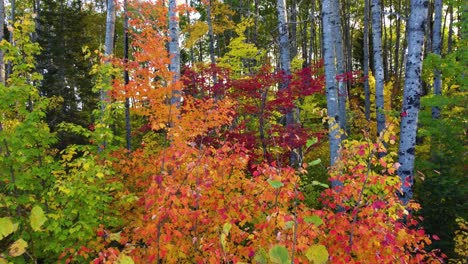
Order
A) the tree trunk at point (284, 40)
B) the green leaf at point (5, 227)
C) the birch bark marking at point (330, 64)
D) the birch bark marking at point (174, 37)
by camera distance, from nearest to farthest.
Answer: the green leaf at point (5, 227)
the birch bark marking at point (330, 64)
the birch bark marking at point (174, 37)
the tree trunk at point (284, 40)

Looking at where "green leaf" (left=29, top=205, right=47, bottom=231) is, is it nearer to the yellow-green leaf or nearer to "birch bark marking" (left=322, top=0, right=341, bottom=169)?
the yellow-green leaf

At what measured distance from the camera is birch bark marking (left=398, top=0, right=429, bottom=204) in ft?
16.5

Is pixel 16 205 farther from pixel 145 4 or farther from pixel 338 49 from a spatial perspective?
pixel 145 4

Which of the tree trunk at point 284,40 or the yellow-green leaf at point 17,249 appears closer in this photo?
the yellow-green leaf at point 17,249

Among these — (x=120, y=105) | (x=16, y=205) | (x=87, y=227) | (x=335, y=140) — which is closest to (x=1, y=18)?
(x=120, y=105)

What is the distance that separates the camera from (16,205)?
4246 mm

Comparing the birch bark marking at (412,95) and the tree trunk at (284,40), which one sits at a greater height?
the tree trunk at (284,40)

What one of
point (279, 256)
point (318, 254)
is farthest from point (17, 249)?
point (318, 254)

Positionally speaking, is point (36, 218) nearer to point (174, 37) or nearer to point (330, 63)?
point (330, 63)

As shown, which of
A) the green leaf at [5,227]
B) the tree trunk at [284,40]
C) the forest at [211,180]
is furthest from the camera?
the tree trunk at [284,40]

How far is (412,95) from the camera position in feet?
16.6

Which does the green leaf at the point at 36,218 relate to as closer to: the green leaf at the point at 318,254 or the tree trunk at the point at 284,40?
the green leaf at the point at 318,254

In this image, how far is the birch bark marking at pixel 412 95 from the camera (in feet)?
16.5

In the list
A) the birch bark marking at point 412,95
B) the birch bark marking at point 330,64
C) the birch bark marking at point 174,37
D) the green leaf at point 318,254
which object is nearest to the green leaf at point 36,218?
the green leaf at point 318,254
